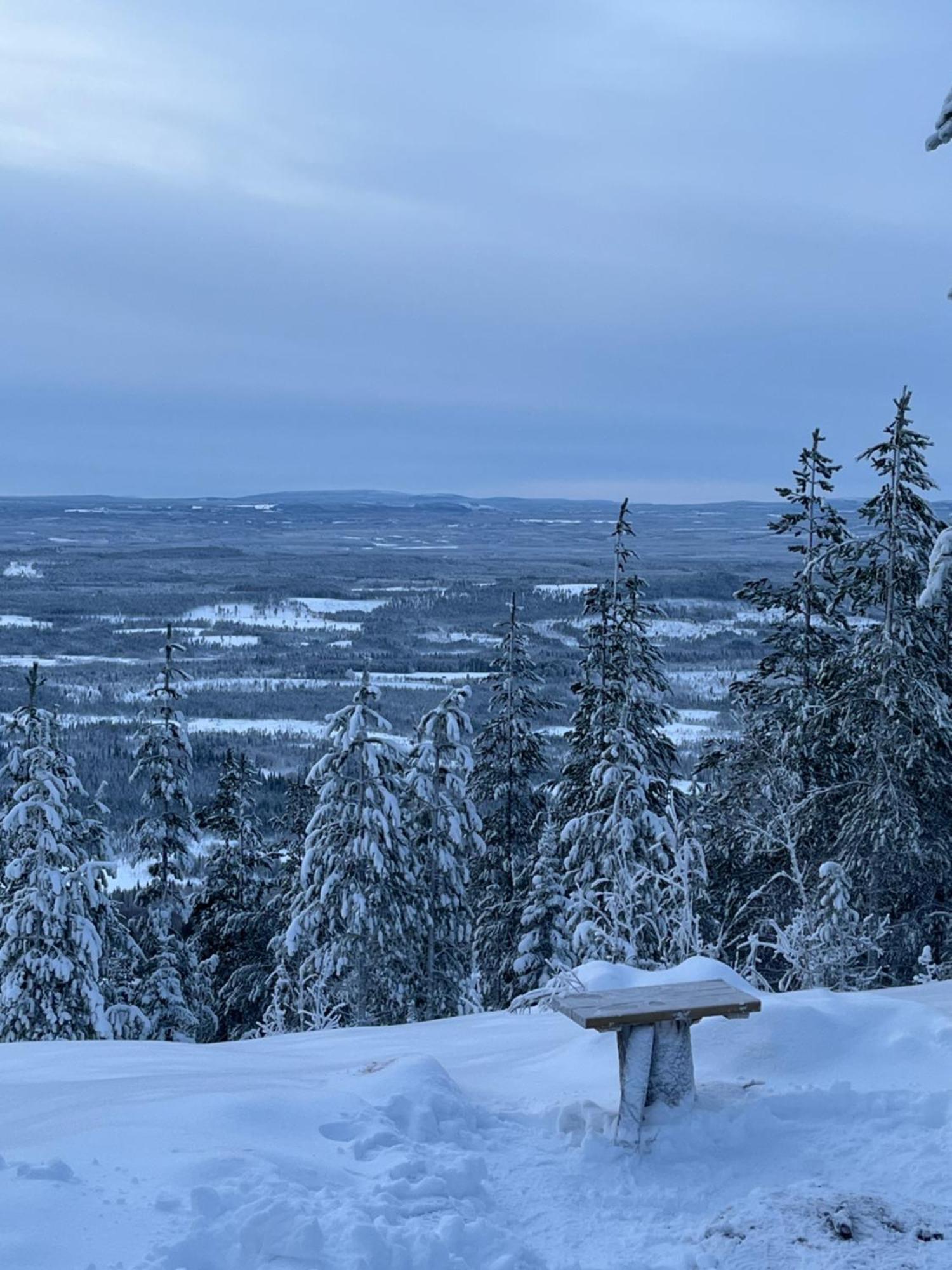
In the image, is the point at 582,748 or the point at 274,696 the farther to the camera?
the point at 274,696

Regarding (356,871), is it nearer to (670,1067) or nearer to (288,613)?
(670,1067)

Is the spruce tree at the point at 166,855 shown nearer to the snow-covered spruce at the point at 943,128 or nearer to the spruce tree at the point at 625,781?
the spruce tree at the point at 625,781

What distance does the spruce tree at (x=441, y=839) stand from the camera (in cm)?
2026

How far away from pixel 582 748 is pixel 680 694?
5985 centimetres

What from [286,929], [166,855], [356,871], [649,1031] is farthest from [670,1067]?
[166,855]

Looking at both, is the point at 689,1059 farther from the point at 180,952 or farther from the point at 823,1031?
the point at 180,952

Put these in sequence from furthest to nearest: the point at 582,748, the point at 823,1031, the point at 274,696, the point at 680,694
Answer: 1. the point at 274,696
2. the point at 680,694
3. the point at 582,748
4. the point at 823,1031

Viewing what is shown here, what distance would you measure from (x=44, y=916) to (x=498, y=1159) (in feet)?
46.1

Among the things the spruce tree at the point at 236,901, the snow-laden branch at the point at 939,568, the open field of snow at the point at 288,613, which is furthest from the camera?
the open field of snow at the point at 288,613

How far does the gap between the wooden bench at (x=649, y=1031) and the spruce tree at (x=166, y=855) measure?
57.7 ft

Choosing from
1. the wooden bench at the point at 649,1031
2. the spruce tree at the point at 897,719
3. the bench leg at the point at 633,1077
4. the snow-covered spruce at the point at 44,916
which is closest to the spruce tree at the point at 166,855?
the snow-covered spruce at the point at 44,916

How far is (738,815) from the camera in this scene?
19781 mm

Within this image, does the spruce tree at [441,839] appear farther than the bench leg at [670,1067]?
Yes

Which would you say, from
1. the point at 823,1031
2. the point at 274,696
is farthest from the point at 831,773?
the point at 274,696
